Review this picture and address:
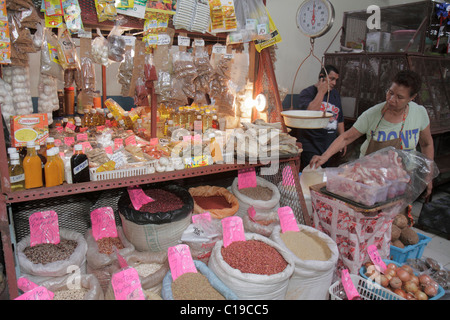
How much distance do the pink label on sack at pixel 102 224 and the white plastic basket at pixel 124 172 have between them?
0.45 metres

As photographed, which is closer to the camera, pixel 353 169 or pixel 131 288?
pixel 131 288

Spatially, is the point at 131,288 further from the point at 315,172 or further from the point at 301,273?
the point at 315,172

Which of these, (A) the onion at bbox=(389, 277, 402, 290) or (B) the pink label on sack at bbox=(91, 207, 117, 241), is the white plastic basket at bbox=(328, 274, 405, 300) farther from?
(B) the pink label on sack at bbox=(91, 207, 117, 241)

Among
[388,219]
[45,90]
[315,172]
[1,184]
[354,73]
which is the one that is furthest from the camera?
[354,73]

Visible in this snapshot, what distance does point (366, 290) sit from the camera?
76.4 inches

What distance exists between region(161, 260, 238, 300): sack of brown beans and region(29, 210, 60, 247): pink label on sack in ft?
2.31

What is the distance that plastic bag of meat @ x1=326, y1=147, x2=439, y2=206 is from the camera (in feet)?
6.40

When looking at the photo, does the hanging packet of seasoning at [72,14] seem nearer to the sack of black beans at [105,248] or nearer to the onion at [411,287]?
the sack of black beans at [105,248]

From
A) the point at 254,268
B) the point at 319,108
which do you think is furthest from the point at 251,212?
the point at 319,108

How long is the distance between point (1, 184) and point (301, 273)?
1528 millimetres

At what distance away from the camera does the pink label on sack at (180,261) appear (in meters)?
1.67
